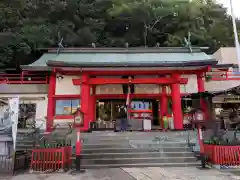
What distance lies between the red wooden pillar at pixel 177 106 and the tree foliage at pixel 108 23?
11.4 m

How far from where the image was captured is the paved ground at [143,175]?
6522 millimetres

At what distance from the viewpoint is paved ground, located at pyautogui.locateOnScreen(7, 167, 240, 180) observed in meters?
6.52

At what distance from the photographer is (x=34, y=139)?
36.0 ft

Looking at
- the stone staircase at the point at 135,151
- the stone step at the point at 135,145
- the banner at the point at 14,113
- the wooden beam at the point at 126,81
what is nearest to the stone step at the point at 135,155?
the stone staircase at the point at 135,151

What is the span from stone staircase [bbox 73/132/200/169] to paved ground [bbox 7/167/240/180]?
65 cm

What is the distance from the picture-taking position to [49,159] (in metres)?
7.76

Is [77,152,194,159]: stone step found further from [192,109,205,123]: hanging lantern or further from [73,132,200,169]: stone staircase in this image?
[192,109,205,123]: hanging lantern

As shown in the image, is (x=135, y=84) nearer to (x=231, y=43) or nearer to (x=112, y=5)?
(x=112, y=5)

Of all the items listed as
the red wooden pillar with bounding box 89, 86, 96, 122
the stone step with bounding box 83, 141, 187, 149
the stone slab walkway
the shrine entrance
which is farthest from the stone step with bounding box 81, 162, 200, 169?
the shrine entrance

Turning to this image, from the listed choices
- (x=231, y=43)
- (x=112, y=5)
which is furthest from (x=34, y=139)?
(x=231, y=43)

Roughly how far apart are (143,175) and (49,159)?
3600mm

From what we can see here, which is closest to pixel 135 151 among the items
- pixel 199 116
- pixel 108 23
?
pixel 199 116

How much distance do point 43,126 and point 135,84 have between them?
23.1ft

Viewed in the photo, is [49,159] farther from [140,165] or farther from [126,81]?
[126,81]
